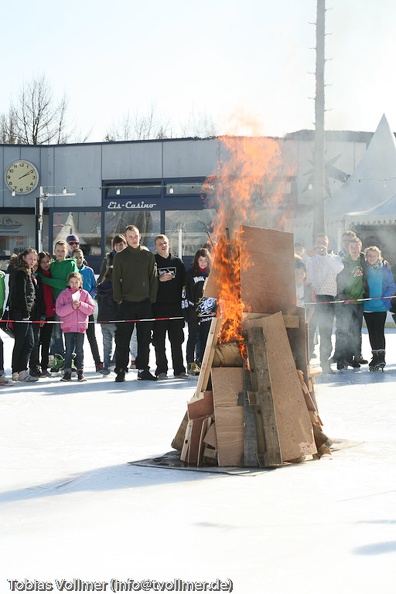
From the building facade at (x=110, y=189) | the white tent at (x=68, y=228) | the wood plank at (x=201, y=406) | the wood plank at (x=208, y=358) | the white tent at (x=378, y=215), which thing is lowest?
the wood plank at (x=201, y=406)

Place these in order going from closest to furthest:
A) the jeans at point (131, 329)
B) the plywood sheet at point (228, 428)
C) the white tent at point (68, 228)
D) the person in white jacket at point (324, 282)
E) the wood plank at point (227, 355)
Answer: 1. the plywood sheet at point (228, 428)
2. the wood plank at point (227, 355)
3. the jeans at point (131, 329)
4. the person in white jacket at point (324, 282)
5. the white tent at point (68, 228)

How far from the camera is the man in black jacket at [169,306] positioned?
1224cm

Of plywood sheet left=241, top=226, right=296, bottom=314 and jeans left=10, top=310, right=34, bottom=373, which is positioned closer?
plywood sheet left=241, top=226, right=296, bottom=314

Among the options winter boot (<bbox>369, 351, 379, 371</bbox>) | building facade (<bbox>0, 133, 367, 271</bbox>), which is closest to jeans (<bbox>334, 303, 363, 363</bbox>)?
winter boot (<bbox>369, 351, 379, 371</bbox>)

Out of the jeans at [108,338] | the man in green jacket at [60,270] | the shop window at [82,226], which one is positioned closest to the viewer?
the man in green jacket at [60,270]

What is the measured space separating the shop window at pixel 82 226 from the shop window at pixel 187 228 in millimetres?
3333

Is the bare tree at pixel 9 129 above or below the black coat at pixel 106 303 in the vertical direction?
above

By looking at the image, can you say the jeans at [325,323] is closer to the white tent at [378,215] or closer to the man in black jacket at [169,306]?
the man in black jacket at [169,306]

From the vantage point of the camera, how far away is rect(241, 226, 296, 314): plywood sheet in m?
6.65

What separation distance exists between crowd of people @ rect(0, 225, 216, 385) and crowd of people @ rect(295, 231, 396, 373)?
1.62 m

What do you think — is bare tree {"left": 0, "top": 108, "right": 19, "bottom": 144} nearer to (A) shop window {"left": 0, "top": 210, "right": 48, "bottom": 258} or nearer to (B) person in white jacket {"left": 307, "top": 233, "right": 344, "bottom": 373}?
(A) shop window {"left": 0, "top": 210, "right": 48, "bottom": 258}

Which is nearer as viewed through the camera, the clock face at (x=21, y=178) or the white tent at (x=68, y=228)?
the white tent at (x=68, y=228)

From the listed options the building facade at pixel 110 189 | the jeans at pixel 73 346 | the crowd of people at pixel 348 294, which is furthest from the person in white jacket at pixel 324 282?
the building facade at pixel 110 189

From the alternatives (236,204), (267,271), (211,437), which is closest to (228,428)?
(211,437)
